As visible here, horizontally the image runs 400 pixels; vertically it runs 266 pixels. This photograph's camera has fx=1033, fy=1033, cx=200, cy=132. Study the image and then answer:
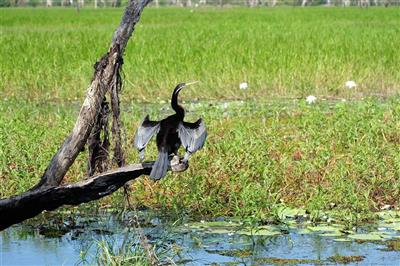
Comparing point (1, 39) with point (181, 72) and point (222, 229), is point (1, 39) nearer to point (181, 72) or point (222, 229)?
point (181, 72)

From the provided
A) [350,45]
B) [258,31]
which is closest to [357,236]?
[350,45]

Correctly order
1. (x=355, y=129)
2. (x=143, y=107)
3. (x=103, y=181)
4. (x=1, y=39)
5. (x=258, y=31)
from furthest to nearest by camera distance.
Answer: (x=258, y=31) → (x=1, y=39) → (x=143, y=107) → (x=355, y=129) → (x=103, y=181)

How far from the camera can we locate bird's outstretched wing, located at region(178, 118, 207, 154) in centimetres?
476

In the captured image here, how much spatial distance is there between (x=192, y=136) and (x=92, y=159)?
661mm

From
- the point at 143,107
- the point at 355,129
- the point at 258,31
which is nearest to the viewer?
the point at 355,129

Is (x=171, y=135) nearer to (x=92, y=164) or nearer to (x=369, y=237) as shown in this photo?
(x=92, y=164)

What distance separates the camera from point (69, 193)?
15.6 ft

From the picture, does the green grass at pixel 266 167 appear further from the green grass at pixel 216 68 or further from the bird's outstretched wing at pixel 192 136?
the green grass at pixel 216 68

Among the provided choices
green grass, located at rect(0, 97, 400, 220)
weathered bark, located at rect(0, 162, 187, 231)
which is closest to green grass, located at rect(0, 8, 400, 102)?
green grass, located at rect(0, 97, 400, 220)

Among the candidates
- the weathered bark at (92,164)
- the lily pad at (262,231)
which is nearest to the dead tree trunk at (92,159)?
the weathered bark at (92,164)

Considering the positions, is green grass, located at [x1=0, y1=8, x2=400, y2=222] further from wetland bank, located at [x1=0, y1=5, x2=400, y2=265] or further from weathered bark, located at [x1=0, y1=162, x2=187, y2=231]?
weathered bark, located at [x1=0, y1=162, x2=187, y2=231]

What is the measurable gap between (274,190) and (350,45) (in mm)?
7620

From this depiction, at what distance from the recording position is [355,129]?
23.4 ft

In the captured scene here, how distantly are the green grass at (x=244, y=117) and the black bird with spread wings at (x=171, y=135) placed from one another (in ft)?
1.64
